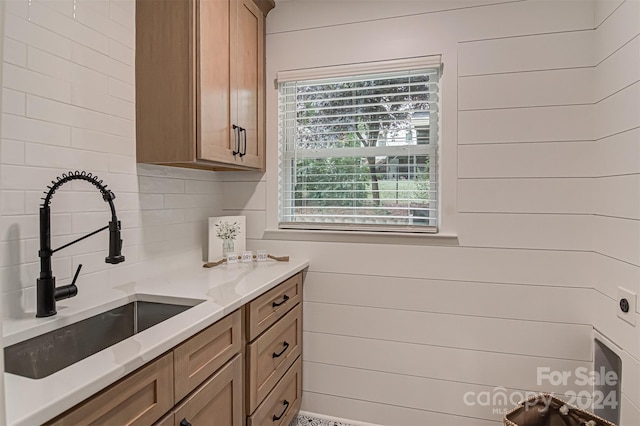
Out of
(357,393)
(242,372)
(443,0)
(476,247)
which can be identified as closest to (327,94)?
(443,0)

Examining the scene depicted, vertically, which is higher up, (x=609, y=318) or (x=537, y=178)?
(x=537, y=178)

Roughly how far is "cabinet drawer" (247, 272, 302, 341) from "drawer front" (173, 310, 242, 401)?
4.0 inches

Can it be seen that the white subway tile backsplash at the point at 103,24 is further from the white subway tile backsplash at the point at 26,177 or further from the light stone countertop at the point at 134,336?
the light stone countertop at the point at 134,336

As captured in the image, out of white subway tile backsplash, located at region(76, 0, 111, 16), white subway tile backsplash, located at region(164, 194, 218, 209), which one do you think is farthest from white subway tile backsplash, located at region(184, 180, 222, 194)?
white subway tile backsplash, located at region(76, 0, 111, 16)

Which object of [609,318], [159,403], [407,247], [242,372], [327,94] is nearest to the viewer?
[159,403]

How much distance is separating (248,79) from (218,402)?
65.2 inches

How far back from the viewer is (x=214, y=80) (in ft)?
6.10

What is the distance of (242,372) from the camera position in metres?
1.57

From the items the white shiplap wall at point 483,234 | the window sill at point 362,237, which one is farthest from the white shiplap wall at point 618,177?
the window sill at point 362,237

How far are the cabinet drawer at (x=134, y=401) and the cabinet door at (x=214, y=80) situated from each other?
989 millimetres

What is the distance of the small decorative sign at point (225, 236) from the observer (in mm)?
2256

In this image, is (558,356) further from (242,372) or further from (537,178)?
(242,372)

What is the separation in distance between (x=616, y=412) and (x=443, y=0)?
2.26 metres

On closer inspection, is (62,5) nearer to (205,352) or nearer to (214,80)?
(214,80)
